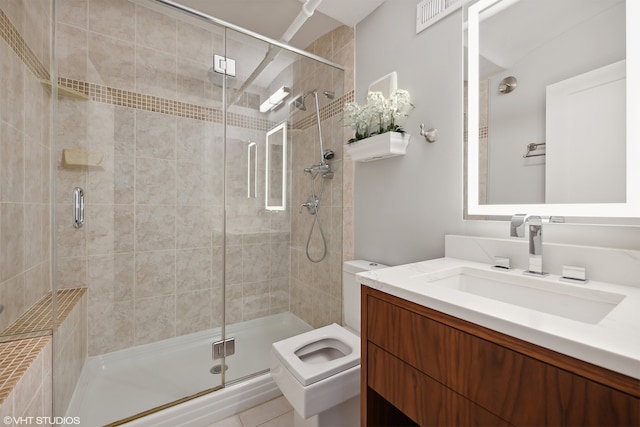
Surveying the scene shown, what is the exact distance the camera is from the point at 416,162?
143 cm

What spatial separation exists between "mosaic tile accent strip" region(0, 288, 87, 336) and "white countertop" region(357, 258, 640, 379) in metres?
1.49

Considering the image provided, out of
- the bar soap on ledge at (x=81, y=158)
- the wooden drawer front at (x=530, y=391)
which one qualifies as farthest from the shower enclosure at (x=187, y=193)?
the wooden drawer front at (x=530, y=391)

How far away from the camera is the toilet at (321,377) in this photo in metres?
1.07

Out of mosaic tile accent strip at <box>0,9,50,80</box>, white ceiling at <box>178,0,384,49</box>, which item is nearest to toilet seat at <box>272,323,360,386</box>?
mosaic tile accent strip at <box>0,9,50,80</box>

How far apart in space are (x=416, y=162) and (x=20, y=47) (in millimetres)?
1975

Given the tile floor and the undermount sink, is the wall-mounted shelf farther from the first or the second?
the undermount sink

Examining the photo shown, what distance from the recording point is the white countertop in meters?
0.44

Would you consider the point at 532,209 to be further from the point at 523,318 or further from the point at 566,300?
the point at 523,318

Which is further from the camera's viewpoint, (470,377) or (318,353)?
(318,353)

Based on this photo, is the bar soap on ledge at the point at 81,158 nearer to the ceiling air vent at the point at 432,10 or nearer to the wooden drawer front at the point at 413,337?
the wooden drawer front at the point at 413,337

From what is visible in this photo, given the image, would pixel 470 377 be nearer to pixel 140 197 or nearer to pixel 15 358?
pixel 15 358

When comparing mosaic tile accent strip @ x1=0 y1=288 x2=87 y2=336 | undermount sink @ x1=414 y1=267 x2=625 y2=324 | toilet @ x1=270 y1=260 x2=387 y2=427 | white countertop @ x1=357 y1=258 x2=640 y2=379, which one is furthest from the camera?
mosaic tile accent strip @ x1=0 y1=288 x2=87 y2=336

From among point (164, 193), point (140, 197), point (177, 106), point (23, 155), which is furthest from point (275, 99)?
point (23, 155)

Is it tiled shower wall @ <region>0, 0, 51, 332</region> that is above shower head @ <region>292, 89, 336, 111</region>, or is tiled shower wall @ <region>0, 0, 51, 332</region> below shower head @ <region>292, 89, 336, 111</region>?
below
